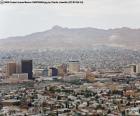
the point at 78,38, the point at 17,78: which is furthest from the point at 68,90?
the point at 78,38

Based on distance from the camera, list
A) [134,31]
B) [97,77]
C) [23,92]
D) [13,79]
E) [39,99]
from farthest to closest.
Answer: [134,31] → [97,77] → [13,79] → [23,92] → [39,99]

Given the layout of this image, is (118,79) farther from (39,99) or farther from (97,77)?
(39,99)

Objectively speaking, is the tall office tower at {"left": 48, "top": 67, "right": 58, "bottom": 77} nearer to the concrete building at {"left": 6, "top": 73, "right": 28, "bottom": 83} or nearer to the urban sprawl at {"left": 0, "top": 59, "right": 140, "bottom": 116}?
the urban sprawl at {"left": 0, "top": 59, "right": 140, "bottom": 116}

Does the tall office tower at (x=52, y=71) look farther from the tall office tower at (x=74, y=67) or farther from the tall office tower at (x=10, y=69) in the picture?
the tall office tower at (x=10, y=69)

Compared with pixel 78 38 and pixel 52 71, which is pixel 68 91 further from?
pixel 78 38

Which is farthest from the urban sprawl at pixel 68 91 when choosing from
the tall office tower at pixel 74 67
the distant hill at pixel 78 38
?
the distant hill at pixel 78 38

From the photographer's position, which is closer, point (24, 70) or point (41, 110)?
point (41, 110)

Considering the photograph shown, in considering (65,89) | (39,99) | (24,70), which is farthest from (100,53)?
(39,99)

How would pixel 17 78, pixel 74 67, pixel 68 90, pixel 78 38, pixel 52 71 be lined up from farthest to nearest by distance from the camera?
pixel 78 38 → pixel 74 67 → pixel 52 71 → pixel 17 78 → pixel 68 90
